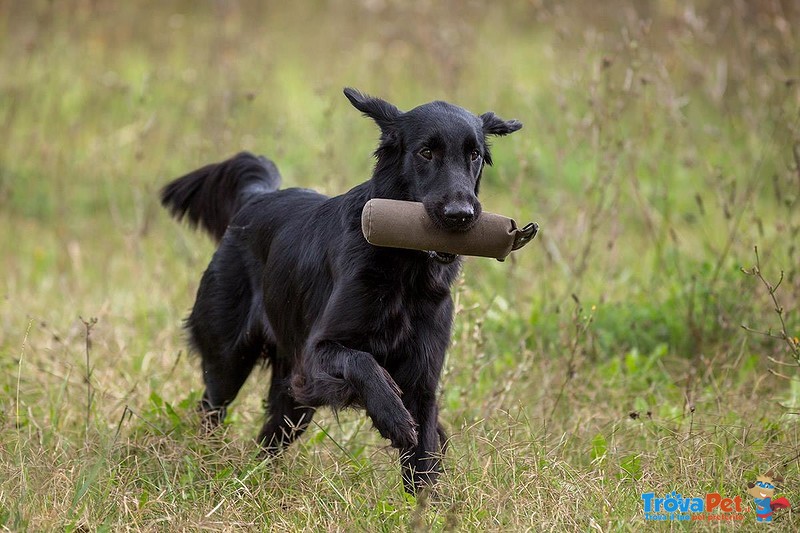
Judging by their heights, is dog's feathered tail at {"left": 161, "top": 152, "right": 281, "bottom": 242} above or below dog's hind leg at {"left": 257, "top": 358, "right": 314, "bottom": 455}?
above

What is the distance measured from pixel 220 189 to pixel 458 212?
194 cm

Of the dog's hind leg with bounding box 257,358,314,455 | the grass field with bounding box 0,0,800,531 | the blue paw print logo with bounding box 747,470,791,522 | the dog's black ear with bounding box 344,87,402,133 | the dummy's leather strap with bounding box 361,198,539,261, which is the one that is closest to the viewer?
the blue paw print logo with bounding box 747,470,791,522

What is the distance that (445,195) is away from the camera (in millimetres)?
3510

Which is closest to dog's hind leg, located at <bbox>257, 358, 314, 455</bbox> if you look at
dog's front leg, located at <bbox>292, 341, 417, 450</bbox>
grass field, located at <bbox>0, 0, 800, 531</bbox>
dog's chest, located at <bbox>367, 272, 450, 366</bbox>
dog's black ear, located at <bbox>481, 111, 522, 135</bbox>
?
grass field, located at <bbox>0, 0, 800, 531</bbox>

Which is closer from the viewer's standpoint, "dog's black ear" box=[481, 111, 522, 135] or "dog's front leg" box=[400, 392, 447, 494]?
"dog's front leg" box=[400, 392, 447, 494]

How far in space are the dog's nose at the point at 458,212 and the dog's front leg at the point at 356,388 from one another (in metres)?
0.58

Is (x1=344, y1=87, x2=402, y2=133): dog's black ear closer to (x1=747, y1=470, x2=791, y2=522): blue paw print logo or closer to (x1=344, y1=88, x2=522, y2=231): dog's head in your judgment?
(x1=344, y1=88, x2=522, y2=231): dog's head

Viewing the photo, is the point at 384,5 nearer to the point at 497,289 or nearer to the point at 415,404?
the point at 497,289

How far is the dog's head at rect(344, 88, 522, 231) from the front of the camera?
350 centimetres

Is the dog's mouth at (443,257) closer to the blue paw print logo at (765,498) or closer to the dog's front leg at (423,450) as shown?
the dog's front leg at (423,450)

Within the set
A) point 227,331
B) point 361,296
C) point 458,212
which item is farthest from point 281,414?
point 458,212

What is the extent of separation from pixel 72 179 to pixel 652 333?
201 inches

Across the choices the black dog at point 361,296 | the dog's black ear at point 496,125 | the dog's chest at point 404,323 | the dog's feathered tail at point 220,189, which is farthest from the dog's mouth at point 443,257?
the dog's feathered tail at point 220,189

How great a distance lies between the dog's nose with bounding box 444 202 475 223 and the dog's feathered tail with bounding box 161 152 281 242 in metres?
1.65
